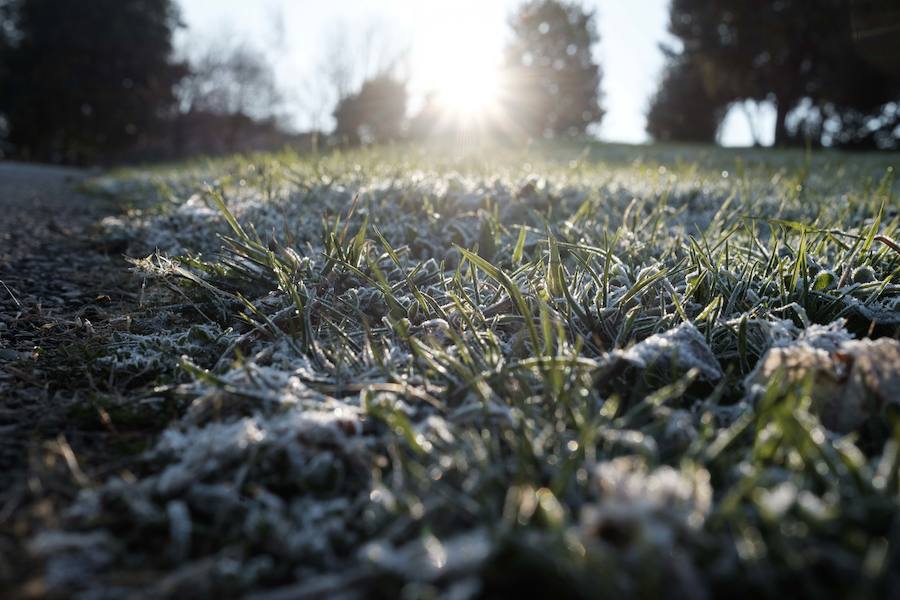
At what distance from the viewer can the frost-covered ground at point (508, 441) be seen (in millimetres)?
698

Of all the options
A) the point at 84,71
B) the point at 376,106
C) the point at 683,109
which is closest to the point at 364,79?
the point at 376,106

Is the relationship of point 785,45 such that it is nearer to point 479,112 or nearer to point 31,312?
point 479,112

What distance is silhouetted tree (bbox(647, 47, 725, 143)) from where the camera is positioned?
24.3 m

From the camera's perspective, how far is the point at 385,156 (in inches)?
197

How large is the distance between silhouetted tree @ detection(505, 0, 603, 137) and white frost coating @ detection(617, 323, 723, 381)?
2458cm

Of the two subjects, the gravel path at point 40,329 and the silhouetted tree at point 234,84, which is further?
the silhouetted tree at point 234,84

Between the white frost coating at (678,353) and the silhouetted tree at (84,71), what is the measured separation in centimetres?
A: 2248

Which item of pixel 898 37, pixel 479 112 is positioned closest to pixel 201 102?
pixel 479 112

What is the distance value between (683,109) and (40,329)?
26.4 metres

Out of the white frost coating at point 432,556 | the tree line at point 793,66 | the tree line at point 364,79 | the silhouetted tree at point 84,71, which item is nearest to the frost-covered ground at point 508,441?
the white frost coating at point 432,556

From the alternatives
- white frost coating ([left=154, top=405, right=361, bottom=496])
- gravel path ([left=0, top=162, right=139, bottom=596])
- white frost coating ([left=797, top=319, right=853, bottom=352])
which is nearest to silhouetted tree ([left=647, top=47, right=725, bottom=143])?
gravel path ([left=0, top=162, right=139, bottom=596])

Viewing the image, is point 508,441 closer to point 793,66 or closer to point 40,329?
point 40,329

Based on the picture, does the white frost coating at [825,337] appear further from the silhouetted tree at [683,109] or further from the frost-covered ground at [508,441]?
the silhouetted tree at [683,109]

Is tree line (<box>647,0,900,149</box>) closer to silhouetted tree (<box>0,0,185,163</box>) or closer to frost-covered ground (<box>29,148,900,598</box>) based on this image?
silhouetted tree (<box>0,0,185,163</box>)
